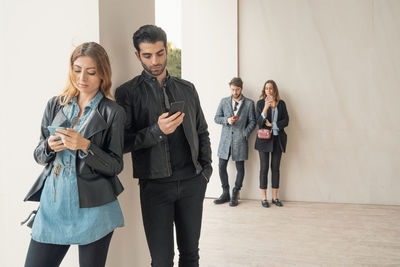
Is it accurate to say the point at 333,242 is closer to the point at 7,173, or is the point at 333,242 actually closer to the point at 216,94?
the point at 216,94

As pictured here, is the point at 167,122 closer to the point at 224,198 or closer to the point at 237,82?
the point at 237,82

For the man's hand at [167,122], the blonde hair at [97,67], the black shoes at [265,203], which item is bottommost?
the black shoes at [265,203]

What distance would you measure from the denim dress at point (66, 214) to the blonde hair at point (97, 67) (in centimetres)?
17

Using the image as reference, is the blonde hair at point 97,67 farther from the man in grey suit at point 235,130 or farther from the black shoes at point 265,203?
the black shoes at point 265,203

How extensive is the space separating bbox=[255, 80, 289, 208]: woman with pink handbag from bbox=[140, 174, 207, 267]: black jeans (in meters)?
2.91

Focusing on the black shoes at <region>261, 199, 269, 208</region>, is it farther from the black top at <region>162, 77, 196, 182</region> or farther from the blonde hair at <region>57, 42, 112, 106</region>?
the blonde hair at <region>57, 42, 112, 106</region>

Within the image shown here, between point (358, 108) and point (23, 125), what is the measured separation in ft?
14.2

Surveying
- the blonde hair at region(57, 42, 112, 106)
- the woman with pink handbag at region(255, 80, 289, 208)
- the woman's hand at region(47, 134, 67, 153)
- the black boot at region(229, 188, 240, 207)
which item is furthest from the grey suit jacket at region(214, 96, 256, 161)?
the woman's hand at region(47, 134, 67, 153)

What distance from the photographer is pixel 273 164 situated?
4.85 m

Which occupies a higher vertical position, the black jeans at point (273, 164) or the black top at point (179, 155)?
the black top at point (179, 155)

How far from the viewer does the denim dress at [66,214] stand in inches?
55.8

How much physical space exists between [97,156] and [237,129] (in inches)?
142

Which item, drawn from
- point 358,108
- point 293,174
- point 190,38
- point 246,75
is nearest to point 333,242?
point 293,174

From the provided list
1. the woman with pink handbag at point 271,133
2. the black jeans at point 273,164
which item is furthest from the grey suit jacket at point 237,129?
the black jeans at point 273,164
